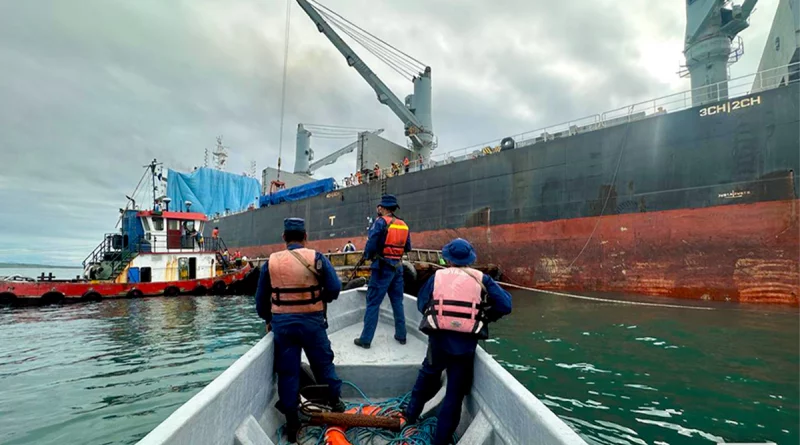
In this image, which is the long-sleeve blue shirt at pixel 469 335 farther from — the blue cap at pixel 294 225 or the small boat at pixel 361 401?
the blue cap at pixel 294 225

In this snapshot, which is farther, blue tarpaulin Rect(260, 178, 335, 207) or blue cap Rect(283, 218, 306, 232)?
blue tarpaulin Rect(260, 178, 335, 207)

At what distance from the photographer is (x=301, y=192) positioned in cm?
2756

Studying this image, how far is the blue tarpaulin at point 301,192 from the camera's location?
2612 centimetres

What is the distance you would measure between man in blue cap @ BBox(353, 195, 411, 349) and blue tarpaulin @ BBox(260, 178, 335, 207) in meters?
22.1

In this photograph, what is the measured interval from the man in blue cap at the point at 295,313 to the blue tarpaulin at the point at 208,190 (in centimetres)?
4483

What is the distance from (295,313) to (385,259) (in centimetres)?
142

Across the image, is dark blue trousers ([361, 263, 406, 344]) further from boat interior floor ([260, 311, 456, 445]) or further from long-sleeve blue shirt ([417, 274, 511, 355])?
long-sleeve blue shirt ([417, 274, 511, 355])

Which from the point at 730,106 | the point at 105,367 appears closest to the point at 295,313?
the point at 105,367

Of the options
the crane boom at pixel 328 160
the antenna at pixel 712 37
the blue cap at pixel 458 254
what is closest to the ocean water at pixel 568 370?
the blue cap at pixel 458 254

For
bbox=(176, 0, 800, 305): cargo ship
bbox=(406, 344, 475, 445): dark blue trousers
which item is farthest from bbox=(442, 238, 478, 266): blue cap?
bbox=(176, 0, 800, 305): cargo ship

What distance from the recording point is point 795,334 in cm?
680

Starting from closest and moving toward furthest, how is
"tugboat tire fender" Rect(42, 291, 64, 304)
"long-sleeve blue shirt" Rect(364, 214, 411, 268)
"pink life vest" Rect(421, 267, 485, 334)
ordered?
1. "pink life vest" Rect(421, 267, 485, 334)
2. "long-sleeve blue shirt" Rect(364, 214, 411, 268)
3. "tugboat tire fender" Rect(42, 291, 64, 304)

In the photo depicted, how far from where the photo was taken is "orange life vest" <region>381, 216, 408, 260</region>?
161 inches

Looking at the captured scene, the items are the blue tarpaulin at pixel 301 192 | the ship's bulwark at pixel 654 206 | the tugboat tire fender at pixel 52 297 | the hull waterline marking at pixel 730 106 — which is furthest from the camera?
the blue tarpaulin at pixel 301 192
